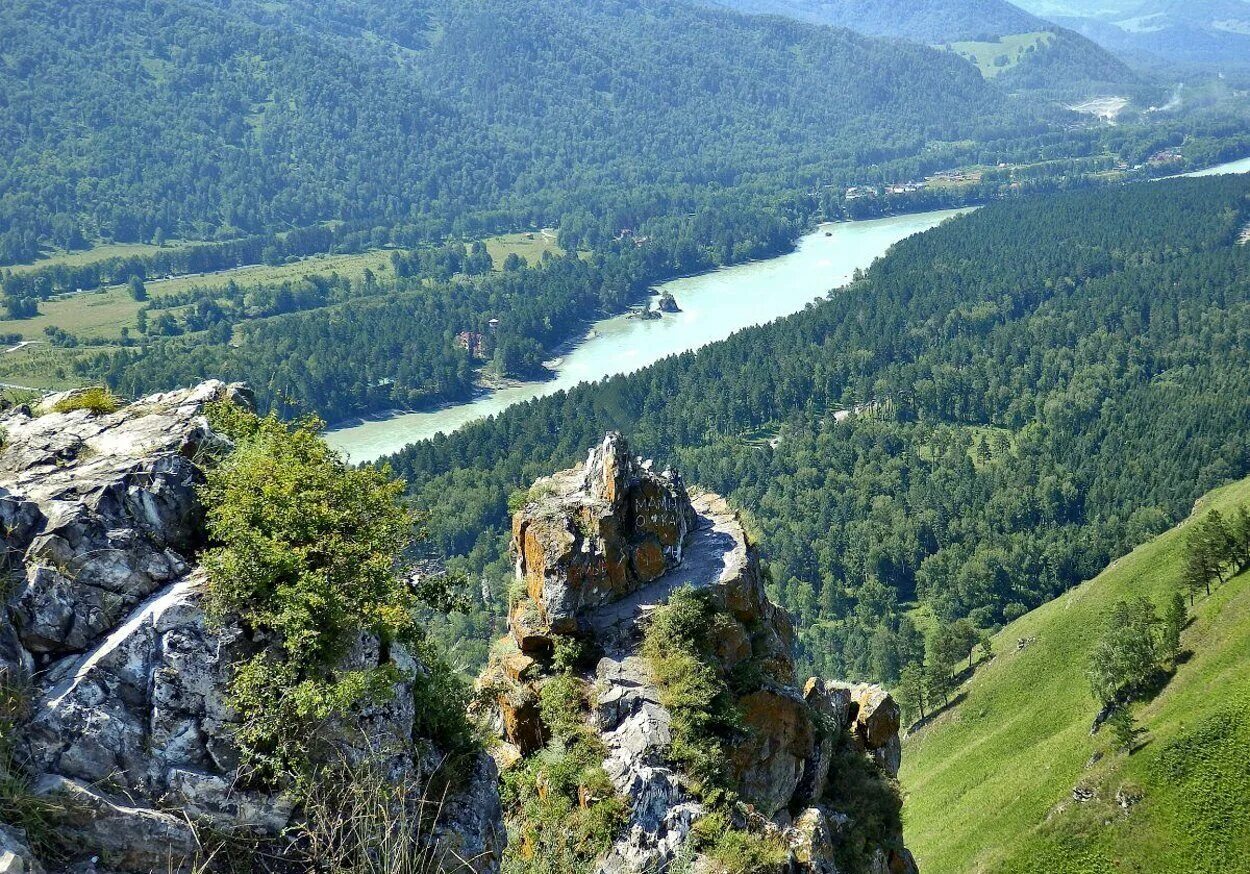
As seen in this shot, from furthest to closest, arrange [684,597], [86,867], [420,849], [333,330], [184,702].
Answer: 1. [333,330]
2. [684,597]
3. [420,849]
4. [184,702]
5. [86,867]

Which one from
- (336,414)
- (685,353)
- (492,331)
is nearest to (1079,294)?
(685,353)

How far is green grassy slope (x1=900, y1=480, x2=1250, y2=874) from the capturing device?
46312 mm

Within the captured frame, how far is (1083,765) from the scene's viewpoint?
180 ft

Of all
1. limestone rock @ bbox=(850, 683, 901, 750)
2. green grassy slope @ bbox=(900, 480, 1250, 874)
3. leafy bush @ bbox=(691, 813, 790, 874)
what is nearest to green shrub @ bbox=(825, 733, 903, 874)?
limestone rock @ bbox=(850, 683, 901, 750)

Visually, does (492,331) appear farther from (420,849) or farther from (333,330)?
(420,849)

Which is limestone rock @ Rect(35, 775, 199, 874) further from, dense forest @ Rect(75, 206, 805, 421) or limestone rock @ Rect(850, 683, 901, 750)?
dense forest @ Rect(75, 206, 805, 421)

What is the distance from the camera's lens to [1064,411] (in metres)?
139

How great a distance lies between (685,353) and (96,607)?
5841 inches

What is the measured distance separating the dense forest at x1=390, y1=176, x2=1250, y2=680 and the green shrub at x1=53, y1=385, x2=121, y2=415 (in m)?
74.4

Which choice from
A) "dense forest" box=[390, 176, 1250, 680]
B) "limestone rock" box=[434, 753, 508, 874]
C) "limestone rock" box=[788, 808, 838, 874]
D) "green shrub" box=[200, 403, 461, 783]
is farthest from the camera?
"dense forest" box=[390, 176, 1250, 680]

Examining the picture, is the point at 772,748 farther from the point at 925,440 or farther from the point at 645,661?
the point at 925,440

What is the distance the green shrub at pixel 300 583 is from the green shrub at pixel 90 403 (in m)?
2.58

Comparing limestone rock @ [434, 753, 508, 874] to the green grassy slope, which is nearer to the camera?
limestone rock @ [434, 753, 508, 874]

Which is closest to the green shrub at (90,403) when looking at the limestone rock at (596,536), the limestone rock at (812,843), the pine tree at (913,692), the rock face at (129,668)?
the rock face at (129,668)
